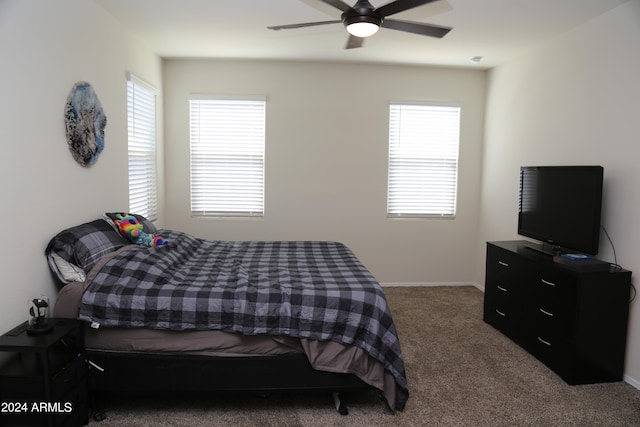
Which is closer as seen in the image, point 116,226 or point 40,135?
point 40,135

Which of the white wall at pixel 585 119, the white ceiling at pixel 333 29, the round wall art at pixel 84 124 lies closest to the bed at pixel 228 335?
the round wall art at pixel 84 124

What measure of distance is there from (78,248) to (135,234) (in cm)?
54

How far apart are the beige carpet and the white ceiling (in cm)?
250

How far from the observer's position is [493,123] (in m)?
5.02

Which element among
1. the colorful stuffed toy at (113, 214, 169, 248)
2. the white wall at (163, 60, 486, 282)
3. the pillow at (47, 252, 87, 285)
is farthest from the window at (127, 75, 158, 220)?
the pillow at (47, 252, 87, 285)

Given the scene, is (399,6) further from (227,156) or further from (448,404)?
(227,156)

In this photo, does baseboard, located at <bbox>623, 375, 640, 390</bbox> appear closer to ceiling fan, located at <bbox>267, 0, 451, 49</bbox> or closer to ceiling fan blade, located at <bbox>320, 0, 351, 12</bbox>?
ceiling fan, located at <bbox>267, 0, 451, 49</bbox>

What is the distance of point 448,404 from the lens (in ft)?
8.85

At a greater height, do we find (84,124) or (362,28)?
(362,28)

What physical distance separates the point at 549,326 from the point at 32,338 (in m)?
3.23

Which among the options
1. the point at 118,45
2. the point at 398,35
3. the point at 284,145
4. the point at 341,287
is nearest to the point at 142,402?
the point at 341,287

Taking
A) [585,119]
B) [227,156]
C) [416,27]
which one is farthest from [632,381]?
[227,156]

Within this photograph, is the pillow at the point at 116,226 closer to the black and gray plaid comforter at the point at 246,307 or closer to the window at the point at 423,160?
the black and gray plaid comforter at the point at 246,307

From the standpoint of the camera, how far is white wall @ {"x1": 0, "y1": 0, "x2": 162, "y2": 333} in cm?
230
